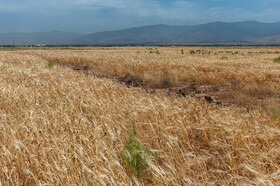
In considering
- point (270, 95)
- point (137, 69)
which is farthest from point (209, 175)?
point (137, 69)

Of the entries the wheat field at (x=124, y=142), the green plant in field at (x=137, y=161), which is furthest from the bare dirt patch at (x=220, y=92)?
the green plant in field at (x=137, y=161)

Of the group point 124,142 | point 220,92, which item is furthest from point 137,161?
point 220,92

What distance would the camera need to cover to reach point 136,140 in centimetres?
413

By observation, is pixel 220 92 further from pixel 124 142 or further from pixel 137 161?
pixel 137 161

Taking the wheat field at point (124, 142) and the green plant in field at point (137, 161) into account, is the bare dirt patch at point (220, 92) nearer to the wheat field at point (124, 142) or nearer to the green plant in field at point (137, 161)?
the wheat field at point (124, 142)

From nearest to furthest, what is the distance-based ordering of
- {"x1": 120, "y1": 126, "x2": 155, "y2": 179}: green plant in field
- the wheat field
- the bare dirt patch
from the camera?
the wheat field < {"x1": 120, "y1": 126, "x2": 155, "y2": 179}: green plant in field < the bare dirt patch

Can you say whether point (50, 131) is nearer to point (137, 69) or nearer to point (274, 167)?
point (274, 167)

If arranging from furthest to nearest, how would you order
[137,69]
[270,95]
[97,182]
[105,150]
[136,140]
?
[137,69]
[270,95]
[136,140]
[105,150]
[97,182]

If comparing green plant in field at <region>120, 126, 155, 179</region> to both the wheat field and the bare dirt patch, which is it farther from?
the bare dirt patch

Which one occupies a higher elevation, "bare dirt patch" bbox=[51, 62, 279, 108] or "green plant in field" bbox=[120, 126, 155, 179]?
"green plant in field" bbox=[120, 126, 155, 179]

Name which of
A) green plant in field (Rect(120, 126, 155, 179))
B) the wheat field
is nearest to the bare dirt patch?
the wheat field

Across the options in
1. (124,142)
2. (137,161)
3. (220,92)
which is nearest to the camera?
(137,161)

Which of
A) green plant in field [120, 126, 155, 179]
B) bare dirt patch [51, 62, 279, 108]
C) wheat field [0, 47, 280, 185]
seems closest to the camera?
wheat field [0, 47, 280, 185]

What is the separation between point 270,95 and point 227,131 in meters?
6.29
